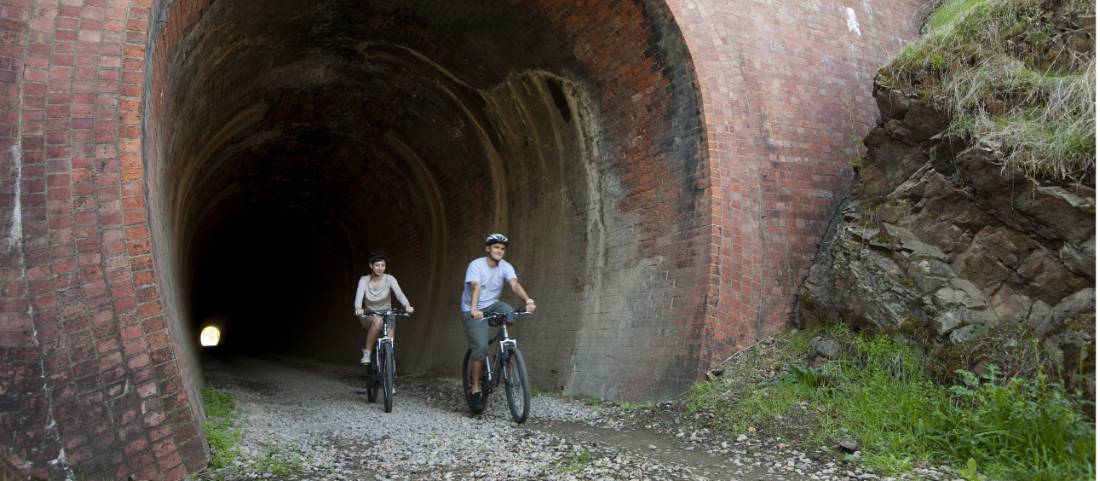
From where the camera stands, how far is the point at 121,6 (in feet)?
15.6

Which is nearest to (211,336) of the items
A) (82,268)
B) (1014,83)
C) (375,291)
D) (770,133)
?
(375,291)

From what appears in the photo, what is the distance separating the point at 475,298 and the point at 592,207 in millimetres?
2424

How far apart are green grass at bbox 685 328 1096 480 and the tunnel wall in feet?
3.09

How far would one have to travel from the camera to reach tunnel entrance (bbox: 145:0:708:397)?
723cm

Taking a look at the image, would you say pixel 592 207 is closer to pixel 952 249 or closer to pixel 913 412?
pixel 952 249

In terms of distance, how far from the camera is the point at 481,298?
675cm

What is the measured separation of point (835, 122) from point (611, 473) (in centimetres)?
530

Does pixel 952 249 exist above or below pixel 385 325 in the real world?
above

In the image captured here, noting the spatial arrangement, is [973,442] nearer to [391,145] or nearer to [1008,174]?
[1008,174]

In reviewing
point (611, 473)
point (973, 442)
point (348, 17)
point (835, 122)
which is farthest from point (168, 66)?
point (835, 122)

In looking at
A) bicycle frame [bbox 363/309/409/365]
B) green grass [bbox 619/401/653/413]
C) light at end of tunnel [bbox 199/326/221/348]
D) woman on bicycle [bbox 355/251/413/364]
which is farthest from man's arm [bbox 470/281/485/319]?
light at end of tunnel [bbox 199/326/221/348]

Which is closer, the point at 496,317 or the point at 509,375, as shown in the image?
the point at 509,375

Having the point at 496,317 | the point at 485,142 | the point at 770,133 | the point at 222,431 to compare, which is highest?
the point at 485,142

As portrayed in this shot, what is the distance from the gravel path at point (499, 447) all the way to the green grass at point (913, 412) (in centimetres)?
29
